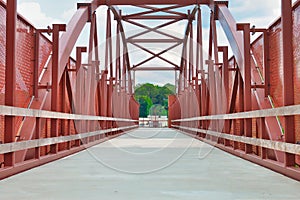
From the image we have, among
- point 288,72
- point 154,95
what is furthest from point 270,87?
point 154,95

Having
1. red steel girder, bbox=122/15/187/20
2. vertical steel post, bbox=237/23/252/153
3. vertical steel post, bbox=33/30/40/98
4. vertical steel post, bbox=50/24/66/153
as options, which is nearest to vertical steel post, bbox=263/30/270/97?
vertical steel post, bbox=237/23/252/153

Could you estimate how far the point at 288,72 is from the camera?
3.44 metres

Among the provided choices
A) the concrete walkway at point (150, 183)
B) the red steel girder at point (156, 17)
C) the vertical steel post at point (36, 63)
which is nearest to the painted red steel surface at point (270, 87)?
the concrete walkway at point (150, 183)

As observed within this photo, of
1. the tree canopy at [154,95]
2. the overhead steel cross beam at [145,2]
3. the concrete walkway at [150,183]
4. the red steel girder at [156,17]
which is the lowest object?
the concrete walkway at [150,183]

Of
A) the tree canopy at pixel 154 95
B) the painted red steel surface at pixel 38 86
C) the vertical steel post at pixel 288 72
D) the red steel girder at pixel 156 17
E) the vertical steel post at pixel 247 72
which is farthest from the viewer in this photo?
the tree canopy at pixel 154 95

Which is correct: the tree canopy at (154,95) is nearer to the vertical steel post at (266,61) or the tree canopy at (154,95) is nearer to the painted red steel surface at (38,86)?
the painted red steel surface at (38,86)

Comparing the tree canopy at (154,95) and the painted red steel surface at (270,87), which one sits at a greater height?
the tree canopy at (154,95)

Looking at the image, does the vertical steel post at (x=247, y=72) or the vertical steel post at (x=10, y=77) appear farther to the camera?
the vertical steel post at (x=247, y=72)

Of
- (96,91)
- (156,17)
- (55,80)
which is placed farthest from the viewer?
(156,17)

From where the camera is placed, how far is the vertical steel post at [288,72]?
3.38 m

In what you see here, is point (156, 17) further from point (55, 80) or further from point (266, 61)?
point (266, 61)

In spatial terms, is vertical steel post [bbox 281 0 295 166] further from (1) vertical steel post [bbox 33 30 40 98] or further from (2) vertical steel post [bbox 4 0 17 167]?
(1) vertical steel post [bbox 33 30 40 98]

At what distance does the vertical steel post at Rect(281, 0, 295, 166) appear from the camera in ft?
11.1

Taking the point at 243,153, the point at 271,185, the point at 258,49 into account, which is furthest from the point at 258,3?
the point at 271,185
